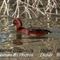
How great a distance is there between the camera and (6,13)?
239 inches

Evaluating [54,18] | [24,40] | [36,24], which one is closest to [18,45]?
[24,40]

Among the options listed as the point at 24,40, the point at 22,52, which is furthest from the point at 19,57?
the point at 24,40

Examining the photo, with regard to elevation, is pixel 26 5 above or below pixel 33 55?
above

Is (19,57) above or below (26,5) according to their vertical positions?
below

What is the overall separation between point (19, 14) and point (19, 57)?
7.30ft

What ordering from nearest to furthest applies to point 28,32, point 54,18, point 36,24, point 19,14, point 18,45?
point 18,45, point 28,32, point 36,24, point 54,18, point 19,14

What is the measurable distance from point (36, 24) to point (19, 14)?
0.96m

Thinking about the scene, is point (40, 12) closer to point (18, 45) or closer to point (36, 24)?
point (36, 24)

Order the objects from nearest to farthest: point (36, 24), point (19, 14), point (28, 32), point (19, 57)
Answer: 1. point (19, 57)
2. point (28, 32)
3. point (36, 24)
4. point (19, 14)

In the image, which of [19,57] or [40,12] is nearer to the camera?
[19,57]

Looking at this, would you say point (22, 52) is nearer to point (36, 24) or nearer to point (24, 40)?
point (24, 40)

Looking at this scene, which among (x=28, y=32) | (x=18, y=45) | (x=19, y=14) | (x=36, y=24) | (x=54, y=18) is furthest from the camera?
(x=19, y=14)

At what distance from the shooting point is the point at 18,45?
4105 mm

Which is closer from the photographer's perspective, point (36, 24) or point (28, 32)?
point (28, 32)
